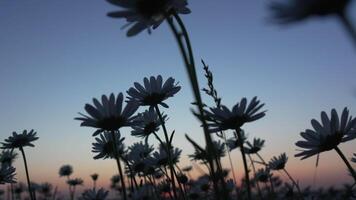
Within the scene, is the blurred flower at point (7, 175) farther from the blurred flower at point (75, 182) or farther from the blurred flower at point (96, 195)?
the blurred flower at point (75, 182)

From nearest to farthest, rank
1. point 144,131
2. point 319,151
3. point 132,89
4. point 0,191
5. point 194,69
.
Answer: point 194,69 → point 319,151 → point 132,89 → point 144,131 → point 0,191

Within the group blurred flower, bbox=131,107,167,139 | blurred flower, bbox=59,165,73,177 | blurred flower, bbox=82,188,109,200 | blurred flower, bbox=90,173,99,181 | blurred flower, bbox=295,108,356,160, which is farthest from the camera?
blurred flower, bbox=59,165,73,177

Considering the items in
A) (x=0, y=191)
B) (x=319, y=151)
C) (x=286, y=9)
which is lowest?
(x=319, y=151)

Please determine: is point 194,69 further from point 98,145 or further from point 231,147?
point 231,147

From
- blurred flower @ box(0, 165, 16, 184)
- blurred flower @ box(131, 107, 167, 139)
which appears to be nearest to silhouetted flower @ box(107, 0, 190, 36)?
blurred flower @ box(131, 107, 167, 139)

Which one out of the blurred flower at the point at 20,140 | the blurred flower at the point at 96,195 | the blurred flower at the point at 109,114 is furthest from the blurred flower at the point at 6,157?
the blurred flower at the point at 109,114

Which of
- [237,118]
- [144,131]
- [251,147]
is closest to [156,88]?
[144,131]

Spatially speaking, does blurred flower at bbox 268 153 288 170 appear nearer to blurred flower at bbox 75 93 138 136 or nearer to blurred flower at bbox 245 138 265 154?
blurred flower at bbox 245 138 265 154

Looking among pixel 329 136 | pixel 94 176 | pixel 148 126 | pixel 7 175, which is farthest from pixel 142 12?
pixel 94 176
